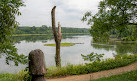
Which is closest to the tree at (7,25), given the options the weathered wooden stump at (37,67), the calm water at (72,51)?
the weathered wooden stump at (37,67)

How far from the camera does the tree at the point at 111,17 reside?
10.6 metres

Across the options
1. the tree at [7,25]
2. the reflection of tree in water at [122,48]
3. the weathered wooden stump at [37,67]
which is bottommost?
the reflection of tree in water at [122,48]

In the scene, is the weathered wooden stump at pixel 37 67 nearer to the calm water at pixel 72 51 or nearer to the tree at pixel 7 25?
the tree at pixel 7 25

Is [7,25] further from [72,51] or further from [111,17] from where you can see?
[72,51]

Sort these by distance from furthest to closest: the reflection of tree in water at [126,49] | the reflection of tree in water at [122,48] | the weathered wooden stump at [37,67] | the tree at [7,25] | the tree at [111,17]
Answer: the reflection of tree in water at [122,48]
the reflection of tree in water at [126,49]
the tree at [111,17]
the tree at [7,25]
the weathered wooden stump at [37,67]

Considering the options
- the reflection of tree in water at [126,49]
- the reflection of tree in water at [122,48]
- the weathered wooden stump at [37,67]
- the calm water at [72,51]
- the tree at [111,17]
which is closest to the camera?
the weathered wooden stump at [37,67]

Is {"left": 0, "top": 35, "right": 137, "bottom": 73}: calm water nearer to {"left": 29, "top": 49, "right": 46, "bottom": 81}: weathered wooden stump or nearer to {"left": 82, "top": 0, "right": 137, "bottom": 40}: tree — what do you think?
{"left": 29, "top": 49, "right": 46, "bottom": 81}: weathered wooden stump

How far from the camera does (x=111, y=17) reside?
1079 centimetres

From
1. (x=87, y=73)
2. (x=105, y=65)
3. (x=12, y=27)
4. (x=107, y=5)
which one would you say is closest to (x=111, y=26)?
(x=107, y=5)

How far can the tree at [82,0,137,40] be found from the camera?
10.6m

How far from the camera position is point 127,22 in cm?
1132

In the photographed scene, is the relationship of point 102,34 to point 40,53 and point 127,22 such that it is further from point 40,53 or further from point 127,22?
point 40,53

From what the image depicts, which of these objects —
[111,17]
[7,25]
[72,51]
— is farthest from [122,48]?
[7,25]

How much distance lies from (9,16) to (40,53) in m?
1.54
